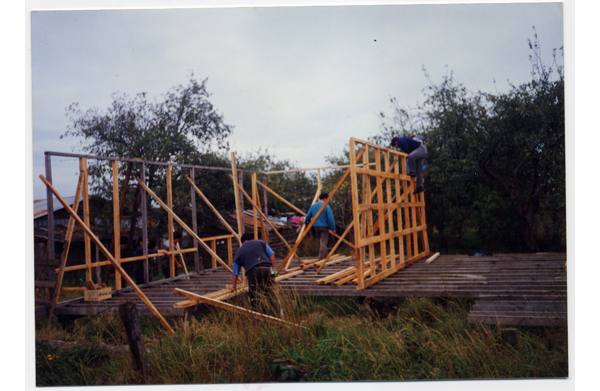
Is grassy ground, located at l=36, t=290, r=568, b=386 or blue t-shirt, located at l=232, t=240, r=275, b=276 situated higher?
blue t-shirt, located at l=232, t=240, r=275, b=276

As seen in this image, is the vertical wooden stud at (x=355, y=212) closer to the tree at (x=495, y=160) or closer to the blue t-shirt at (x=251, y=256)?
the blue t-shirt at (x=251, y=256)

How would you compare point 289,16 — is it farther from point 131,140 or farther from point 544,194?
point 131,140

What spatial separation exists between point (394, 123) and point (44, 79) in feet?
31.5

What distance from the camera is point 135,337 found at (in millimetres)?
4562

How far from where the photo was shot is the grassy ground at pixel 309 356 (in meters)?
4.70

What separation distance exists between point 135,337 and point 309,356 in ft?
6.05

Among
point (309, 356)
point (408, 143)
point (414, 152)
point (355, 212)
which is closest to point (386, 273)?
point (355, 212)

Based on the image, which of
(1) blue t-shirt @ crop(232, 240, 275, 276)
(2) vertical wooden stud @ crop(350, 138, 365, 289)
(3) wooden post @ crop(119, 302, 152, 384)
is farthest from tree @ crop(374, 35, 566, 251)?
(3) wooden post @ crop(119, 302, 152, 384)

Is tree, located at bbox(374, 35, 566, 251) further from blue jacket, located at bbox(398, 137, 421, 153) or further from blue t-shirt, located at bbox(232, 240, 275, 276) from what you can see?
blue t-shirt, located at bbox(232, 240, 275, 276)

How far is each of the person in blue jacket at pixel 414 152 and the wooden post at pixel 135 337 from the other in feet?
18.5

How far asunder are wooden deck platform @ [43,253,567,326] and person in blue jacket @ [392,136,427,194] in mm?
1915

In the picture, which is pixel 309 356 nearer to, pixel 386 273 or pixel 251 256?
pixel 251 256

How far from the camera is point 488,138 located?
34.2 ft

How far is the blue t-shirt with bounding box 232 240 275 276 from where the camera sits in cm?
617
